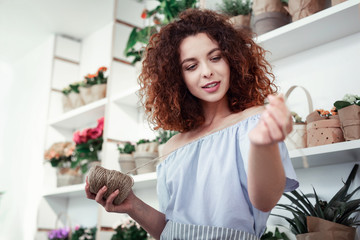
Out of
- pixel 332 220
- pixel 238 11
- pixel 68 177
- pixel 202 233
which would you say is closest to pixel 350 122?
pixel 332 220

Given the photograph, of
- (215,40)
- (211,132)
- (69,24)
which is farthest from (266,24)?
(69,24)

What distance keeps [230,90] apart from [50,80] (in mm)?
2424

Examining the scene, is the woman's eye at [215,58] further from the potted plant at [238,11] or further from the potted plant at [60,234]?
the potted plant at [60,234]

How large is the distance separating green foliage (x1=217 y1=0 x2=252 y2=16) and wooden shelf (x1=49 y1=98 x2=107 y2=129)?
3.50ft

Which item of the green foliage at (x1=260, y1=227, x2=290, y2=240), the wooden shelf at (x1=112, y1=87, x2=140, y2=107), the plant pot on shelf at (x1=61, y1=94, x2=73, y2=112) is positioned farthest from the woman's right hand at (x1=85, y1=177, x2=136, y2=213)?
the plant pot on shelf at (x1=61, y1=94, x2=73, y2=112)

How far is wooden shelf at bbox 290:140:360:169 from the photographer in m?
1.37

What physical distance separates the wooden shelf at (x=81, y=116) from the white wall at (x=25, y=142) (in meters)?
0.19

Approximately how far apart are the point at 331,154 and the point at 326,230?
263 mm

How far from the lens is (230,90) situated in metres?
1.20

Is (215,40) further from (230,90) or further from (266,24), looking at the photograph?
(266,24)

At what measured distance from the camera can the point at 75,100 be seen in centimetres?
→ 309

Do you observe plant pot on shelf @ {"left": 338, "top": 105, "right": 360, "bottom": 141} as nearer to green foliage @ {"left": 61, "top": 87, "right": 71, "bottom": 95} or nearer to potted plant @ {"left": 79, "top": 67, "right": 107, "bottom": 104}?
potted plant @ {"left": 79, "top": 67, "right": 107, "bottom": 104}

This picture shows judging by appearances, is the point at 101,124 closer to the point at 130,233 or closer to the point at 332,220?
the point at 130,233

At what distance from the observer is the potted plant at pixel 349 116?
4.56ft
